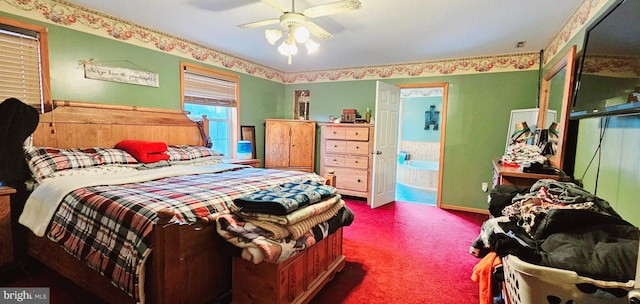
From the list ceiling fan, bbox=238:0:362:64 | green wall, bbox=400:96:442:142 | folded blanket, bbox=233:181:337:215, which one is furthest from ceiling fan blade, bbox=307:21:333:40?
green wall, bbox=400:96:442:142

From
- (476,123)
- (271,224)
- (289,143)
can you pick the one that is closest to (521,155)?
Answer: (476,123)

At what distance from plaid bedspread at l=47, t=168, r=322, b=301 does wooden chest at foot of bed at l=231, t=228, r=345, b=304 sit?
0.40 m

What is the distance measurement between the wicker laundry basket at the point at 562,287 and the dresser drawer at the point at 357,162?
3.53m

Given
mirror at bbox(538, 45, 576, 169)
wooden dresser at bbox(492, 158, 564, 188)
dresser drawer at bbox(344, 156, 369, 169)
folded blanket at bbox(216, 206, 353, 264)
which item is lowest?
folded blanket at bbox(216, 206, 353, 264)

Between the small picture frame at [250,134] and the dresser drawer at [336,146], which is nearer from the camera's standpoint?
the small picture frame at [250,134]

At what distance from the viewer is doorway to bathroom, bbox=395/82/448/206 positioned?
6.26 meters

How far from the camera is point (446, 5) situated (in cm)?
236

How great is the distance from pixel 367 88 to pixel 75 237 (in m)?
4.14

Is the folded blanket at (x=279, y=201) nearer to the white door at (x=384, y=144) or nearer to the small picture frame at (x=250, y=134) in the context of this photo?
the white door at (x=384, y=144)

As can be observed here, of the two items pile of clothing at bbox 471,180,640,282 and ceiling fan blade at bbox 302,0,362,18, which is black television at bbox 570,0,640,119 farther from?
ceiling fan blade at bbox 302,0,362,18

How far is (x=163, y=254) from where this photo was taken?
1289mm

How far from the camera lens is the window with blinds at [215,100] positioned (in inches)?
146

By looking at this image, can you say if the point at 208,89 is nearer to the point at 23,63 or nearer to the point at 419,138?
the point at 23,63

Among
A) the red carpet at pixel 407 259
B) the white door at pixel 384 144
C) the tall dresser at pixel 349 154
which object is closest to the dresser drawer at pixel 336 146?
the tall dresser at pixel 349 154
